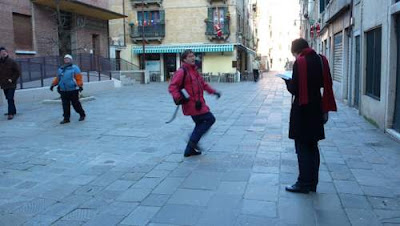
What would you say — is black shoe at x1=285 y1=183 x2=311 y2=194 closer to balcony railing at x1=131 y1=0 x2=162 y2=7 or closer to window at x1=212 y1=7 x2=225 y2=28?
window at x1=212 y1=7 x2=225 y2=28

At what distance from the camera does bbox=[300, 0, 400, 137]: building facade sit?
7934mm

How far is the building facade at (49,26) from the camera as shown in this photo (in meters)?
18.3

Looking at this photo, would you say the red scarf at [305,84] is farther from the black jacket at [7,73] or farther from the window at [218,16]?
the window at [218,16]

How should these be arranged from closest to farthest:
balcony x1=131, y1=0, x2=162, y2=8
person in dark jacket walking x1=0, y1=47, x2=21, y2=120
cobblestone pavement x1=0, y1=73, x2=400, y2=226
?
cobblestone pavement x1=0, y1=73, x2=400, y2=226 → person in dark jacket walking x1=0, y1=47, x2=21, y2=120 → balcony x1=131, y1=0, x2=162, y2=8

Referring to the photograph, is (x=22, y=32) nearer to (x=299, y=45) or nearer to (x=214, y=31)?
(x=214, y=31)

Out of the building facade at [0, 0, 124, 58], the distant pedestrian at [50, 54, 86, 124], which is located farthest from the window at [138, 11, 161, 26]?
the distant pedestrian at [50, 54, 86, 124]

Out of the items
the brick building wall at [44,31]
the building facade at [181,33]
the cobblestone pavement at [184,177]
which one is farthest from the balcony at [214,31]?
the cobblestone pavement at [184,177]

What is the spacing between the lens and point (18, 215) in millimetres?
4129

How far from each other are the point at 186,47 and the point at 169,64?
7.52 ft

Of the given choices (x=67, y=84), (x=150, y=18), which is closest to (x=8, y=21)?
(x=67, y=84)

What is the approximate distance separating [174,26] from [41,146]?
26.0 m

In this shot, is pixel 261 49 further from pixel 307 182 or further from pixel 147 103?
pixel 307 182

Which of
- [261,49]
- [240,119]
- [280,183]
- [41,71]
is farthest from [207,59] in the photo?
[261,49]

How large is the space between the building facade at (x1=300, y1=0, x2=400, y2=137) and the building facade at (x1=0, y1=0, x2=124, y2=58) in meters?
9.90
